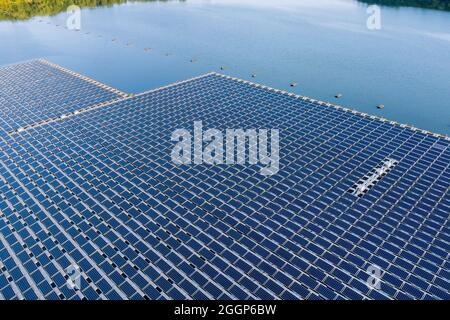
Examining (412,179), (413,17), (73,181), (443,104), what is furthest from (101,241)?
(413,17)

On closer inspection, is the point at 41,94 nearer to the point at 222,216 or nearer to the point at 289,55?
the point at 222,216

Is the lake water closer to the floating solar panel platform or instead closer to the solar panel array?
the floating solar panel platform

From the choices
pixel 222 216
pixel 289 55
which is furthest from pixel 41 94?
pixel 289 55

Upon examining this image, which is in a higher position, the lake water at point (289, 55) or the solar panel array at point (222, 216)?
the lake water at point (289, 55)

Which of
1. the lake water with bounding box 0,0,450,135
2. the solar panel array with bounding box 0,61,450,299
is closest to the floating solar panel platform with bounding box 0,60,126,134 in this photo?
the lake water with bounding box 0,0,450,135

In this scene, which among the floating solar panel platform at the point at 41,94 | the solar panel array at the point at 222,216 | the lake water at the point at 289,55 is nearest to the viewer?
the solar panel array at the point at 222,216

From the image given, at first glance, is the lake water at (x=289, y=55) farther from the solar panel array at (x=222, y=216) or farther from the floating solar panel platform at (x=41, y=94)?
the solar panel array at (x=222, y=216)

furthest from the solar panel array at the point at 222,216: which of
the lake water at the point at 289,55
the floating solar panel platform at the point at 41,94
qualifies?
the lake water at the point at 289,55
